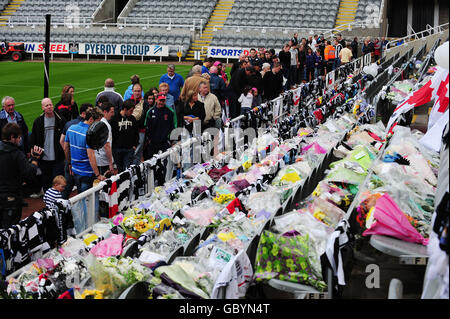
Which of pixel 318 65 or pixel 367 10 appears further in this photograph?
pixel 367 10

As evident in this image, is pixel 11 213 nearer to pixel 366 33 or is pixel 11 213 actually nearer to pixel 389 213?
pixel 389 213

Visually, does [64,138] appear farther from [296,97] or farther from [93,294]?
[296,97]

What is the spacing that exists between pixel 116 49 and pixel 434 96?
25910 mm

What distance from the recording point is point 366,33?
92.7 feet

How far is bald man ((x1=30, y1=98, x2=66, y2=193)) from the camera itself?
8500 millimetres

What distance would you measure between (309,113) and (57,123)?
13.8ft

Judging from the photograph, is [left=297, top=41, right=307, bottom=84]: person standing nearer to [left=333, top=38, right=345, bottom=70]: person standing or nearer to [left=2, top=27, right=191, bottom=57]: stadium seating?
[left=333, top=38, right=345, bottom=70]: person standing

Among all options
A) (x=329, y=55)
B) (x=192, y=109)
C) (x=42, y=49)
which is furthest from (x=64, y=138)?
(x=42, y=49)

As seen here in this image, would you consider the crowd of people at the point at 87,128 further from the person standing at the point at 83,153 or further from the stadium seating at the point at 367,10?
the stadium seating at the point at 367,10

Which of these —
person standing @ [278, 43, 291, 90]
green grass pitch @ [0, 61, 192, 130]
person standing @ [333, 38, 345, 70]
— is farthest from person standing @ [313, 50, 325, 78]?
green grass pitch @ [0, 61, 192, 130]

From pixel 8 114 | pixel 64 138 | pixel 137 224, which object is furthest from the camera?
pixel 8 114

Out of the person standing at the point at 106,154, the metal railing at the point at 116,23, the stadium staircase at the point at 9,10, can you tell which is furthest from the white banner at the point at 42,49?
the person standing at the point at 106,154

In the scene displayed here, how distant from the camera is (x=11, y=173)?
22.2 feet

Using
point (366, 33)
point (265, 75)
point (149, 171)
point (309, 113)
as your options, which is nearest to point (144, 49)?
point (366, 33)
